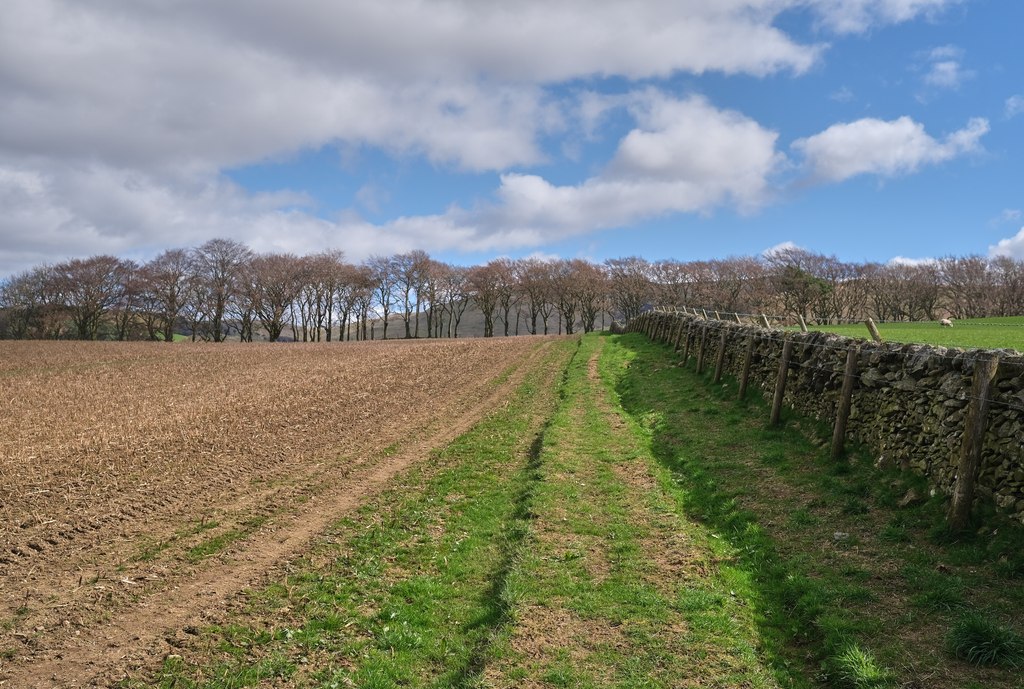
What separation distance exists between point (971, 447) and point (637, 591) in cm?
501

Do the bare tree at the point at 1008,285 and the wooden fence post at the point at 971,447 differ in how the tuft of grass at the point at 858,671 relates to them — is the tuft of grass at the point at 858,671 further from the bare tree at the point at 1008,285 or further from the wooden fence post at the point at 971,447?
the bare tree at the point at 1008,285

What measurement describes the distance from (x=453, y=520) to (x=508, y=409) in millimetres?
9684

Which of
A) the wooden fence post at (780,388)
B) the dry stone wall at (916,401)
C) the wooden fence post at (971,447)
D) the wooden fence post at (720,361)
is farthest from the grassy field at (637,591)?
the wooden fence post at (720,361)

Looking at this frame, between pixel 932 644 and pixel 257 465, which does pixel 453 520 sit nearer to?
pixel 257 465

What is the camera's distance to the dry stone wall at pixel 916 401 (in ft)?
25.4

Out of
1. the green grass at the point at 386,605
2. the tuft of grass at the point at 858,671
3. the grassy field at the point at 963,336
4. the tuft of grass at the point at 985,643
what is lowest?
the green grass at the point at 386,605

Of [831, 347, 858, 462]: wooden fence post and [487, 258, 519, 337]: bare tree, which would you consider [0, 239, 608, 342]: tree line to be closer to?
[487, 258, 519, 337]: bare tree

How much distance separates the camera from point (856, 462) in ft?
35.5

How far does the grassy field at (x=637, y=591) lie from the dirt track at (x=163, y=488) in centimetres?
73

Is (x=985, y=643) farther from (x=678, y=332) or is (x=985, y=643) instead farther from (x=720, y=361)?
(x=678, y=332)

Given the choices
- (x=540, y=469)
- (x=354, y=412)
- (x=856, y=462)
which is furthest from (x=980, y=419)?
(x=354, y=412)

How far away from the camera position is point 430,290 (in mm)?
93875

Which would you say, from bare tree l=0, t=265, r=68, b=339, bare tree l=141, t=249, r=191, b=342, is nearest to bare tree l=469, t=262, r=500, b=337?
bare tree l=141, t=249, r=191, b=342

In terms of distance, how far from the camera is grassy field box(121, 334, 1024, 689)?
18.2 ft
